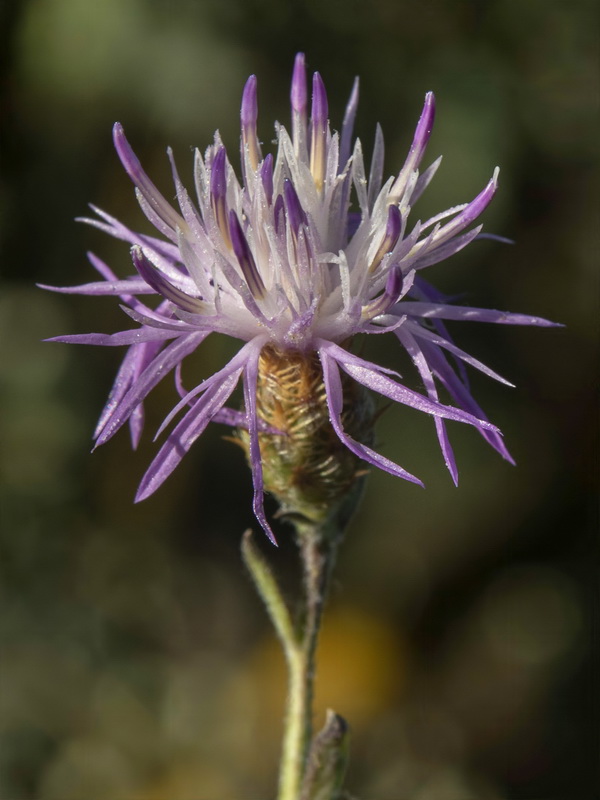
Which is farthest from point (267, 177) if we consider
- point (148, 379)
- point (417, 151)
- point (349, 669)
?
point (349, 669)

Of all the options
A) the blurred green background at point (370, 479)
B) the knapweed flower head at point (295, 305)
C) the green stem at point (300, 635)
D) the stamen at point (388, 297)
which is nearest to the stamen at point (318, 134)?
the knapweed flower head at point (295, 305)

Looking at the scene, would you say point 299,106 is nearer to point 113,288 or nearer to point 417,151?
point 417,151

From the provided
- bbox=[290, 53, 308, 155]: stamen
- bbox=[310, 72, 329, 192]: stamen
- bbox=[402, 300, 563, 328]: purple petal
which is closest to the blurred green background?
bbox=[290, 53, 308, 155]: stamen

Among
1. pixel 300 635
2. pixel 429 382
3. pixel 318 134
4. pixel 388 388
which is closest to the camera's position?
pixel 388 388

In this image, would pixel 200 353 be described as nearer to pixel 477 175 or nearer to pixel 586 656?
pixel 477 175

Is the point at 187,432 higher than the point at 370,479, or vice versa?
the point at 187,432

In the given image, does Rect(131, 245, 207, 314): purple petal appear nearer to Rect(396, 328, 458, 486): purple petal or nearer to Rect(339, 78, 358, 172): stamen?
Rect(396, 328, 458, 486): purple petal
